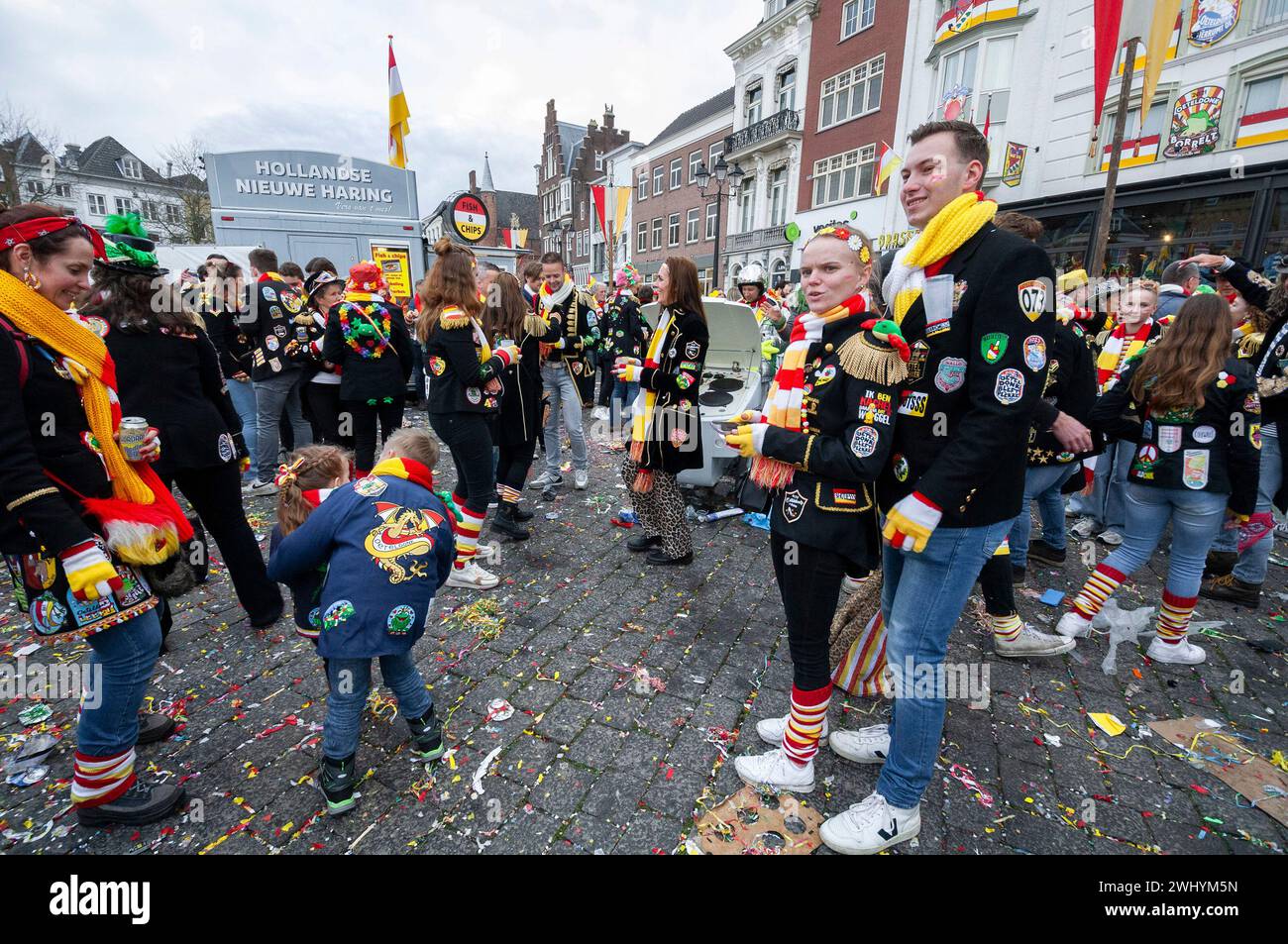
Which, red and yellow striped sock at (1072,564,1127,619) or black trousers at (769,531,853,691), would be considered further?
red and yellow striped sock at (1072,564,1127,619)

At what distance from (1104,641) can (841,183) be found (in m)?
22.9

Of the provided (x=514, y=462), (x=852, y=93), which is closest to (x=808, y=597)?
(x=514, y=462)

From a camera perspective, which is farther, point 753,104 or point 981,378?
point 753,104

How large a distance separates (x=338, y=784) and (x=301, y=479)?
1.25 metres

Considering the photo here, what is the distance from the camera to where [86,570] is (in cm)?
179

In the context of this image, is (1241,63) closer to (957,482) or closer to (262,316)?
Answer: (957,482)

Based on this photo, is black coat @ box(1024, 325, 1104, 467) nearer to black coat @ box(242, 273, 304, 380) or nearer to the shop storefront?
black coat @ box(242, 273, 304, 380)

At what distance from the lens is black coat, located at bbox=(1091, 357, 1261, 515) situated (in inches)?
118

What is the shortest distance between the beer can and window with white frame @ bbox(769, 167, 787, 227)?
2718 cm

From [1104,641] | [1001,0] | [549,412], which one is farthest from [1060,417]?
[1001,0]

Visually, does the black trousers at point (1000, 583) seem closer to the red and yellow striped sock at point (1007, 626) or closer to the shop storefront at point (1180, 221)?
the red and yellow striped sock at point (1007, 626)

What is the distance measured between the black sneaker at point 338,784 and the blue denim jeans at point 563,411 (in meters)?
4.00

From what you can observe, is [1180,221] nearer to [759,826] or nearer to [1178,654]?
[1178,654]

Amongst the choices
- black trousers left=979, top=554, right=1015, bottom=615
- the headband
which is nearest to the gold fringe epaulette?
black trousers left=979, top=554, right=1015, bottom=615
